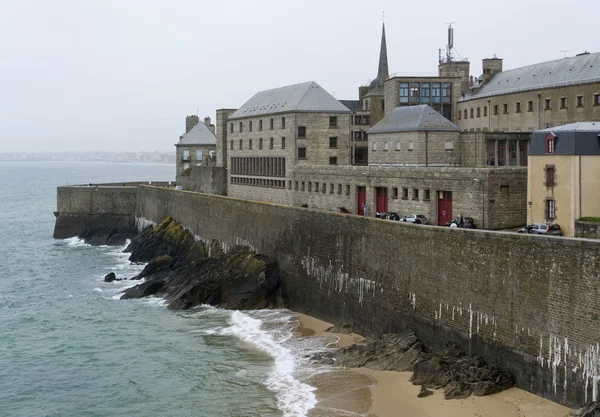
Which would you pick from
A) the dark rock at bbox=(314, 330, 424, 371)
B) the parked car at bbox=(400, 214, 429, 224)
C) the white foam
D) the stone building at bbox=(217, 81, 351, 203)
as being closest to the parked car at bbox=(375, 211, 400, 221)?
the parked car at bbox=(400, 214, 429, 224)

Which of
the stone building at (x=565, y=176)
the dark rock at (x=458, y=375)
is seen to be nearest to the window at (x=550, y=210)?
the stone building at (x=565, y=176)

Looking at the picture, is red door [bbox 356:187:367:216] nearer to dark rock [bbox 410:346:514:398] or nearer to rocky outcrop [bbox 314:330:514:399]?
rocky outcrop [bbox 314:330:514:399]

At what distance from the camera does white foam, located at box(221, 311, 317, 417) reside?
2627 centimetres

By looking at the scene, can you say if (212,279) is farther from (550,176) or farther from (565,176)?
(565,176)

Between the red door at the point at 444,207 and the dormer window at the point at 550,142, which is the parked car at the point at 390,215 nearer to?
the red door at the point at 444,207

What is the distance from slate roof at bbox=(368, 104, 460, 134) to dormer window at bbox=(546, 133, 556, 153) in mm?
12488

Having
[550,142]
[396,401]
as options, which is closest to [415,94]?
[550,142]

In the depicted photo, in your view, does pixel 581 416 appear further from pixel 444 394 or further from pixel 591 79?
pixel 591 79

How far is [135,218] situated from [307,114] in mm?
26484

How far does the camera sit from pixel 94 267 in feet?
188

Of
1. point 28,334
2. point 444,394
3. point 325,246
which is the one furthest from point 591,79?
point 28,334

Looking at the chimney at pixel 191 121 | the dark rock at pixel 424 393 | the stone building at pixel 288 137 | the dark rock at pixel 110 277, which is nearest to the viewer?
the dark rock at pixel 424 393

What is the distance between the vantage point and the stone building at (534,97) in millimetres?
46125

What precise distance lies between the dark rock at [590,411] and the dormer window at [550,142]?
13220 millimetres
